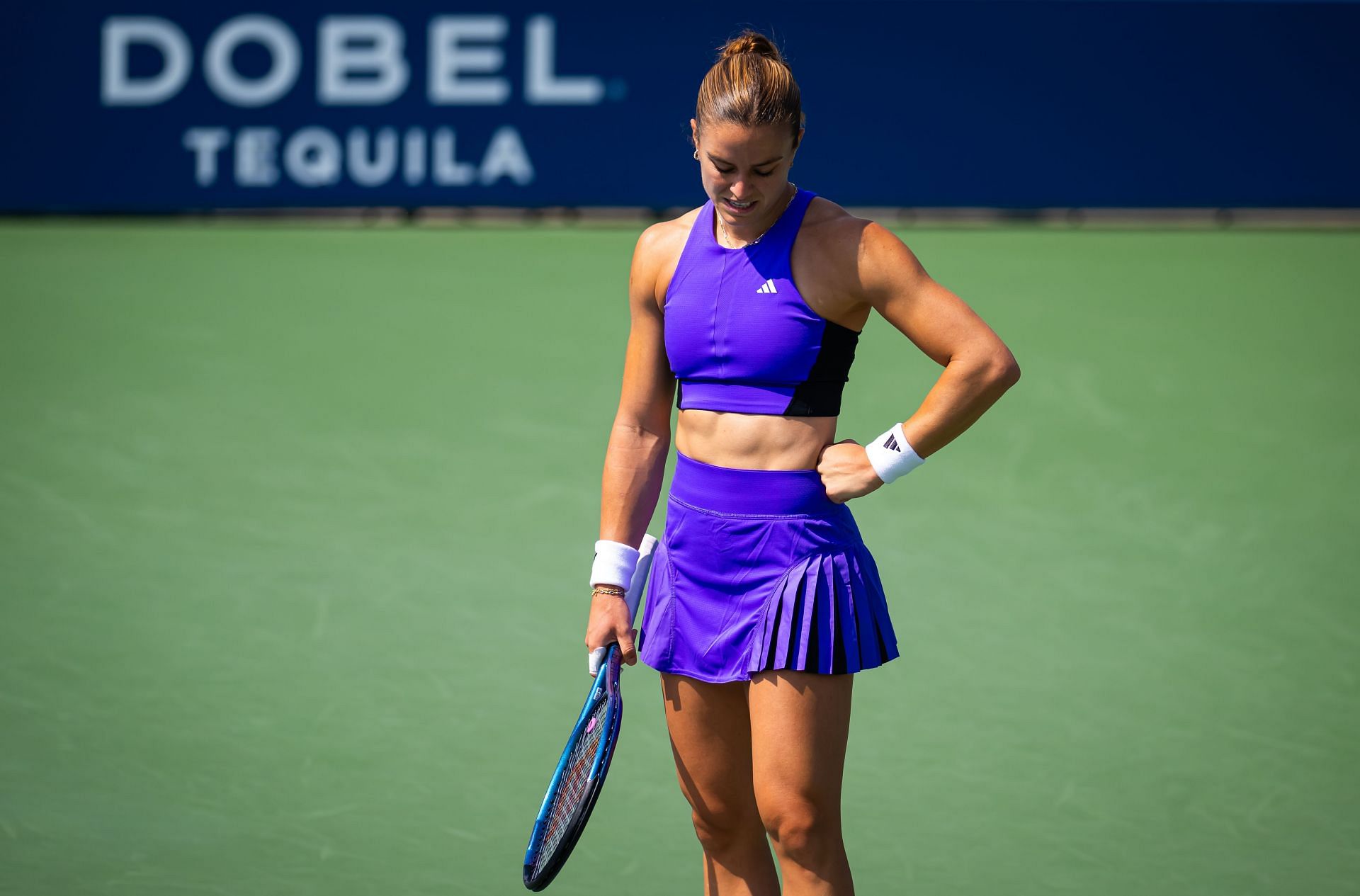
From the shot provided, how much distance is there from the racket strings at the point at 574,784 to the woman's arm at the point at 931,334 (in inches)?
26.8

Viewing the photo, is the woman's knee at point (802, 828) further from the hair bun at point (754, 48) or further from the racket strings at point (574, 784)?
the hair bun at point (754, 48)

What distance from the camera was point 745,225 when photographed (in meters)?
3.19

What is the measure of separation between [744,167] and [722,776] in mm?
1207

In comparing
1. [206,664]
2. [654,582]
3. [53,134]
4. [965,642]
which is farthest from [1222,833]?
[53,134]

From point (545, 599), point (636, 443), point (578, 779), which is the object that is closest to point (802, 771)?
point (578, 779)

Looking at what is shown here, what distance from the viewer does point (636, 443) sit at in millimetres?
3441

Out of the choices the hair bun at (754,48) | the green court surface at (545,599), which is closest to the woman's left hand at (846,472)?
the hair bun at (754,48)

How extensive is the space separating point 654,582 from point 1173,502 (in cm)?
444

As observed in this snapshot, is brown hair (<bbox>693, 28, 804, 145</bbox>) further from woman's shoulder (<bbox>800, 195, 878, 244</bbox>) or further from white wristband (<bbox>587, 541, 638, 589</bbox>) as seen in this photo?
white wristband (<bbox>587, 541, 638, 589</bbox>)

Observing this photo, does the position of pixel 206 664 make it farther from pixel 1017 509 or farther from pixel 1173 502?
pixel 1173 502

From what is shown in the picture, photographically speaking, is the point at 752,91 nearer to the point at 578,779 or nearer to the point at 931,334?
the point at 931,334

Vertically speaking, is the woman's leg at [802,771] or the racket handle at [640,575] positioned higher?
the racket handle at [640,575]

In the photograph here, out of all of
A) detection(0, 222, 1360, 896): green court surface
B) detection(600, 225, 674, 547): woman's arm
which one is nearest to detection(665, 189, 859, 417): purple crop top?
detection(600, 225, 674, 547): woman's arm

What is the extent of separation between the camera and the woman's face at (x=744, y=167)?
9.96ft
